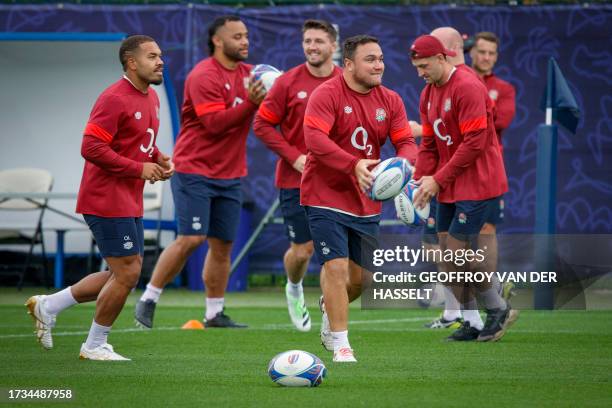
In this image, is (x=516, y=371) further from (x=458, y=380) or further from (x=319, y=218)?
(x=319, y=218)

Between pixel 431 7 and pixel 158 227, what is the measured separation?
14.8 feet

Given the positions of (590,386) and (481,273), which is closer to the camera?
(590,386)

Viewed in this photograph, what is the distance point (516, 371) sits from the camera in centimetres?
805

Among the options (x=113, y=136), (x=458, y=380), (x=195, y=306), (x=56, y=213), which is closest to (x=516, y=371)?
(x=458, y=380)

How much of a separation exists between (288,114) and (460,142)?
1.70 metres

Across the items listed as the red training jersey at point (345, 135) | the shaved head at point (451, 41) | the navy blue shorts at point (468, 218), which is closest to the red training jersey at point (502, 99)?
the shaved head at point (451, 41)

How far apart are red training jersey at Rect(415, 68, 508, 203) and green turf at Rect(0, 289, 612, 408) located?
1.26 metres

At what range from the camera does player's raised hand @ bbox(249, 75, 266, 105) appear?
10805mm

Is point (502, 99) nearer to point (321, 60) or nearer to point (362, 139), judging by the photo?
point (321, 60)

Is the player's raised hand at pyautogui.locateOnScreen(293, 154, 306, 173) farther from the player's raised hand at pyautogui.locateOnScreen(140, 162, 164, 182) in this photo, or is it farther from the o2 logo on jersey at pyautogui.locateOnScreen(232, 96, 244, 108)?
the player's raised hand at pyautogui.locateOnScreen(140, 162, 164, 182)

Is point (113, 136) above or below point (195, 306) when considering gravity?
above

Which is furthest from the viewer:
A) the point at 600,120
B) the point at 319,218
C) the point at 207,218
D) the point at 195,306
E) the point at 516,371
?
the point at 600,120

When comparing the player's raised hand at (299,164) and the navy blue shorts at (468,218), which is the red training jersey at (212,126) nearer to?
the player's raised hand at (299,164)

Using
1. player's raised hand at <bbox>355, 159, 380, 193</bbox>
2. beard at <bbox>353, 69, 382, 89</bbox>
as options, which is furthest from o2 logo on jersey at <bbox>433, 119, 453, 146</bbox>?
player's raised hand at <bbox>355, 159, 380, 193</bbox>
